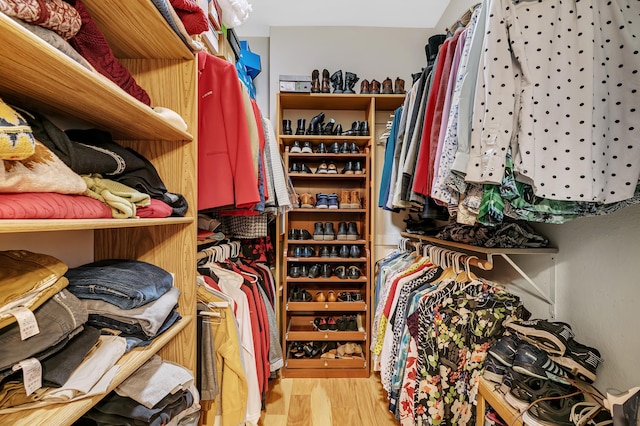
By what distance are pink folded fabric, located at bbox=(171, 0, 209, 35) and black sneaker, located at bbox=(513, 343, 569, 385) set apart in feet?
4.68

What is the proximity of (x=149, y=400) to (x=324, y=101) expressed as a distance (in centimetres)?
217

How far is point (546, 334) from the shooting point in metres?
1.08

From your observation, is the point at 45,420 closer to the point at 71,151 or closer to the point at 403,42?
the point at 71,151

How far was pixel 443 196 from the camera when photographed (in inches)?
39.2

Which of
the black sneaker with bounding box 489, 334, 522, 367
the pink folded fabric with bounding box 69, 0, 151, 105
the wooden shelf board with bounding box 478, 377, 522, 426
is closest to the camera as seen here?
the pink folded fabric with bounding box 69, 0, 151, 105

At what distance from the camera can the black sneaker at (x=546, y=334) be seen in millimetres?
1059

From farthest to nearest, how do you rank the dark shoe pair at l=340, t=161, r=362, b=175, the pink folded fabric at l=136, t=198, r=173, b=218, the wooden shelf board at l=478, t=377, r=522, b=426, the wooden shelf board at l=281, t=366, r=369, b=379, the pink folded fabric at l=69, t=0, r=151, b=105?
the dark shoe pair at l=340, t=161, r=362, b=175
the wooden shelf board at l=281, t=366, r=369, b=379
the wooden shelf board at l=478, t=377, r=522, b=426
the pink folded fabric at l=136, t=198, r=173, b=218
the pink folded fabric at l=69, t=0, r=151, b=105

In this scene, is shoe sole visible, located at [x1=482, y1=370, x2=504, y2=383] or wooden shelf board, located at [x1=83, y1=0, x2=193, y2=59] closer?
wooden shelf board, located at [x1=83, y1=0, x2=193, y2=59]

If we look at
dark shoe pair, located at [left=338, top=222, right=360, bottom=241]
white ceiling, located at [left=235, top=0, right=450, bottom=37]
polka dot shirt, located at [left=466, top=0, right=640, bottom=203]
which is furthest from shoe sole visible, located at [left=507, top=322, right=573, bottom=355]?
white ceiling, located at [left=235, top=0, right=450, bottom=37]

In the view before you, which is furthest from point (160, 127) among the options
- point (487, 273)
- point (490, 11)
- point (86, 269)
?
point (487, 273)

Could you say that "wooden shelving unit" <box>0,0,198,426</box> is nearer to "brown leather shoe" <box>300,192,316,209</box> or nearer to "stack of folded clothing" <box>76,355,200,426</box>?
"stack of folded clothing" <box>76,355,200,426</box>

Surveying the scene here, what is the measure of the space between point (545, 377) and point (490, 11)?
3.47 ft

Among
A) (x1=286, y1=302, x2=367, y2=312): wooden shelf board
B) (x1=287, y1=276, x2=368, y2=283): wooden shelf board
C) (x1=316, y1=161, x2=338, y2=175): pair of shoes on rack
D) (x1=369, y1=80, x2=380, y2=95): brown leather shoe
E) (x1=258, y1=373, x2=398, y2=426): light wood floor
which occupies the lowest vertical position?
(x1=258, y1=373, x2=398, y2=426): light wood floor

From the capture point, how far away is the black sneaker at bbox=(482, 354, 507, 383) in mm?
1146
